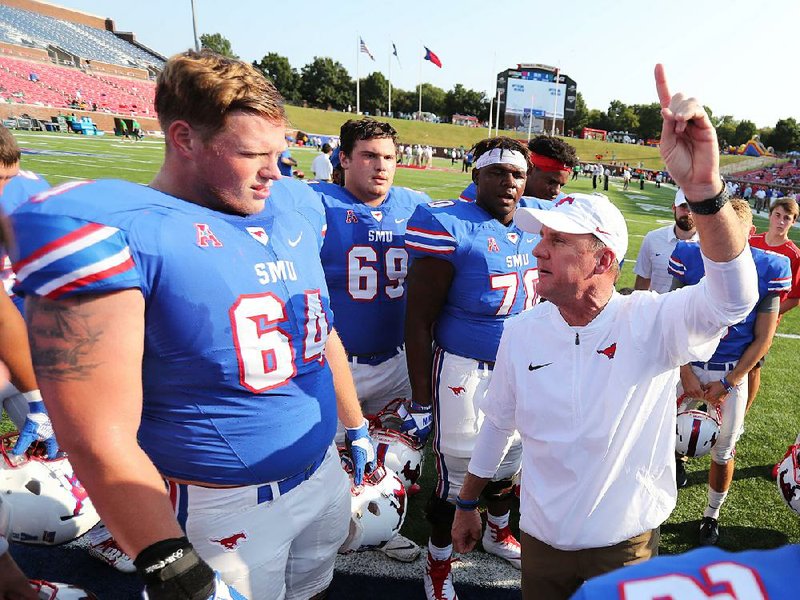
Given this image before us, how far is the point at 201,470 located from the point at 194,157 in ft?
3.19

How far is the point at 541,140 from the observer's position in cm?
412

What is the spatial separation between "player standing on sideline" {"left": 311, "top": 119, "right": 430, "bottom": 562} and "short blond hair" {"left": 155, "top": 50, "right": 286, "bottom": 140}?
71.8 inches

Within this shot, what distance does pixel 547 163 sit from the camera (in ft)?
13.6

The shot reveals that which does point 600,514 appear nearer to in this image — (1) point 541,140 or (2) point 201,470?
(2) point 201,470

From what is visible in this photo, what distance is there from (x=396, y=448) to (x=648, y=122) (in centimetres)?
10600

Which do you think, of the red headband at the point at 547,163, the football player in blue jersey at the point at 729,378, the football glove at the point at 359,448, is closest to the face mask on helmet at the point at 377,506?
the football glove at the point at 359,448

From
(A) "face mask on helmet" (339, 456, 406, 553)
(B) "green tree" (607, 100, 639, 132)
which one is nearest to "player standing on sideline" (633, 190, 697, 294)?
(A) "face mask on helmet" (339, 456, 406, 553)

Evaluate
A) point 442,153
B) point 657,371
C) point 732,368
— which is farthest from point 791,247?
point 442,153

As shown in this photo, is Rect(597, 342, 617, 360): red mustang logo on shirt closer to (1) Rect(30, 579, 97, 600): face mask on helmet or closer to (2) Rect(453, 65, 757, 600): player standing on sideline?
(2) Rect(453, 65, 757, 600): player standing on sideline

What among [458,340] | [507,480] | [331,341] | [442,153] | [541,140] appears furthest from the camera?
[442,153]

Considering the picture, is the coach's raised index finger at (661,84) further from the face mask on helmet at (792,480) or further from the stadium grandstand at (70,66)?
the stadium grandstand at (70,66)

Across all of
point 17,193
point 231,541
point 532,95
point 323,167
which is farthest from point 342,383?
point 532,95

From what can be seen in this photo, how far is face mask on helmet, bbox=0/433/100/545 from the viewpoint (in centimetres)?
285

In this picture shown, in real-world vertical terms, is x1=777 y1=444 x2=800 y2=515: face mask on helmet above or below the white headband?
below
